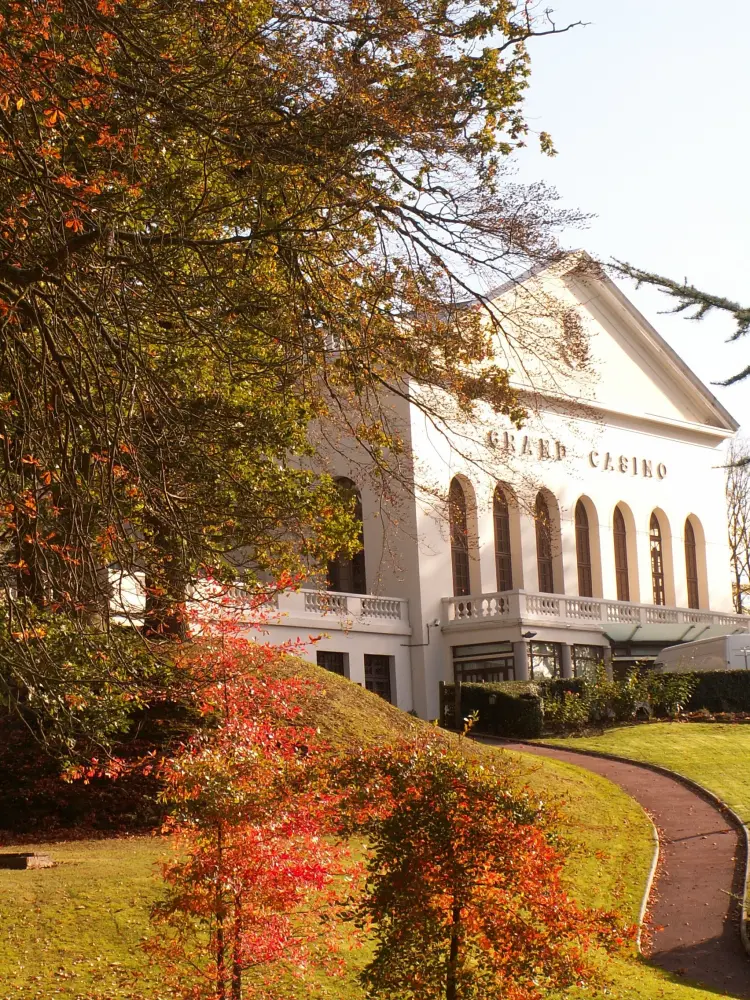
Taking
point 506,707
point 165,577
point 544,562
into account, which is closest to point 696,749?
point 506,707

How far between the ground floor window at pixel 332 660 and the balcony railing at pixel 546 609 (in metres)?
4.06

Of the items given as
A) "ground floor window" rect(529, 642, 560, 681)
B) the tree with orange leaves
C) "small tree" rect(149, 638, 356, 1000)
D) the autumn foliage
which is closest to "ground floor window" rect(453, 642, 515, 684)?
"ground floor window" rect(529, 642, 560, 681)

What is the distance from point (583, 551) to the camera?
46781mm

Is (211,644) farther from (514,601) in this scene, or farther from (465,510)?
(514,601)

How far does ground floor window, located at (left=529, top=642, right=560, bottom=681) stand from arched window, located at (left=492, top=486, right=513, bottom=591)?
3.58m

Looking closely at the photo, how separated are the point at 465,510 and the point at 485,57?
21.5 feet


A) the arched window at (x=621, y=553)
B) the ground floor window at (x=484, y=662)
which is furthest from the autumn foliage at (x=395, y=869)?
the arched window at (x=621, y=553)

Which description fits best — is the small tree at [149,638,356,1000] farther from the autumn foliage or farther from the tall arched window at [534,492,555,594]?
the tall arched window at [534,492,555,594]

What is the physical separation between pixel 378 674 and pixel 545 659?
5.16 metres

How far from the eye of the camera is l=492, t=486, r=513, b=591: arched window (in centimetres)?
4319

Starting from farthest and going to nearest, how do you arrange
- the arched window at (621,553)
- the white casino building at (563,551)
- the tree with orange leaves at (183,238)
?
the arched window at (621,553) < the white casino building at (563,551) < the tree with orange leaves at (183,238)

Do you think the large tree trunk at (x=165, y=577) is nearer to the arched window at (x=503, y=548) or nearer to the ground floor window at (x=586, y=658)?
the ground floor window at (x=586, y=658)

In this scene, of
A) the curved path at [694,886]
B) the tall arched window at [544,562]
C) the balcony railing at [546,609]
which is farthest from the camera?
the tall arched window at [544,562]

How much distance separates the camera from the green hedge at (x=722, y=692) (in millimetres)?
35812
